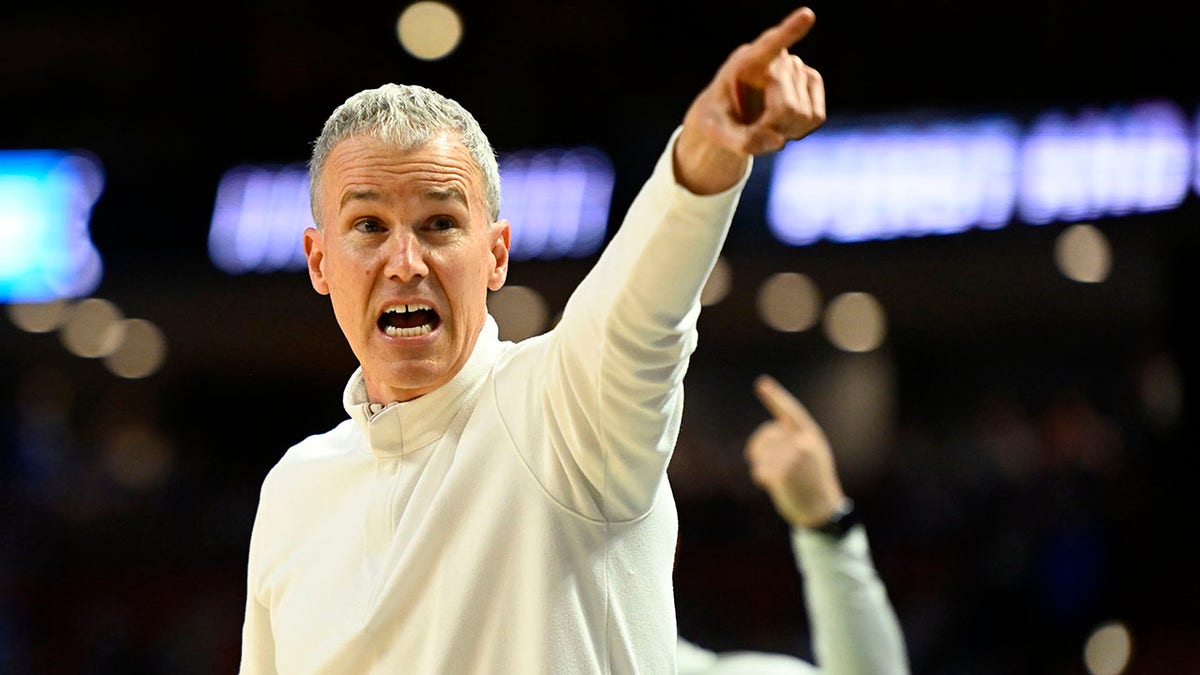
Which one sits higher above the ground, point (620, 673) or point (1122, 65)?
point (1122, 65)

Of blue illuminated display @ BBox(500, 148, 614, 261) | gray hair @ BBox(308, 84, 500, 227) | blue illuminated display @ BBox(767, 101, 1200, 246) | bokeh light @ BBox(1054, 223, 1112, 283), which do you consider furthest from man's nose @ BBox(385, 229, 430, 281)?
bokeh light @ BBox(1054, 223, 1112, 283)

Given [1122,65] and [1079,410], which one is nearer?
[1122,65]

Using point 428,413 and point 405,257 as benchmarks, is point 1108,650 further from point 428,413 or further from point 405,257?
point 405,257

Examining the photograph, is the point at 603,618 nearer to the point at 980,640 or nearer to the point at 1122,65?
the point at 980,640

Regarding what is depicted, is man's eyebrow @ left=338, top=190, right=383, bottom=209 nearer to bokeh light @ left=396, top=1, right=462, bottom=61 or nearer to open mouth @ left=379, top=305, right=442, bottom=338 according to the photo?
open mouth @ left=379, top=305, right=442, bottom=338

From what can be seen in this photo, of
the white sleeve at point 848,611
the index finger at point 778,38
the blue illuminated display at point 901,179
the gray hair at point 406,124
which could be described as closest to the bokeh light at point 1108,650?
the blue illuminated display at point 901,179

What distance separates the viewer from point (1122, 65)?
8922mm

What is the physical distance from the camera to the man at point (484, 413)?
1.53 meters

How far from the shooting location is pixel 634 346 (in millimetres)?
1558

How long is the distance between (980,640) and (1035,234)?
3529 millimetres

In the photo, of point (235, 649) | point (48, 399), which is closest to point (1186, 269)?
point (235, 649)

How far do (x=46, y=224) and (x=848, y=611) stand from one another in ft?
29.2

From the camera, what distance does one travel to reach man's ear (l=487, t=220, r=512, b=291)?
1991 mm

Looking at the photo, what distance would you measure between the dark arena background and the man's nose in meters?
5.49
